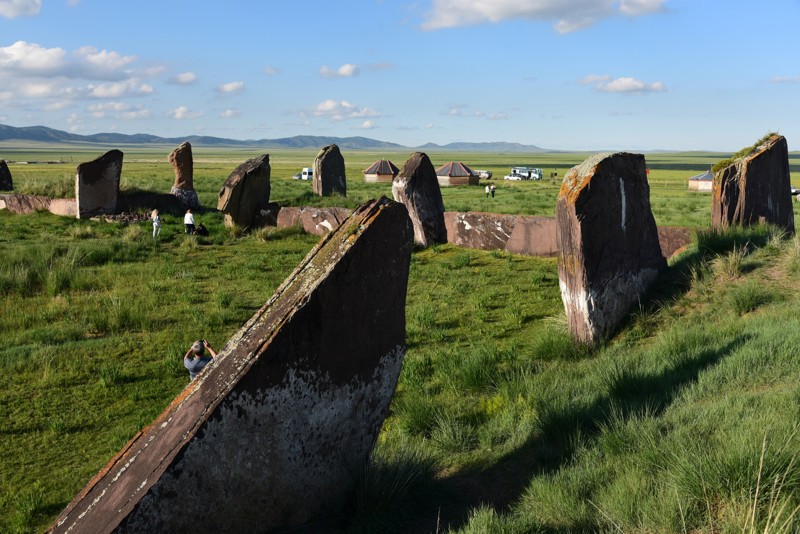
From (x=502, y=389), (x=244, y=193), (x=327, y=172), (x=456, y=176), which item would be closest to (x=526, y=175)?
(x=456, y=176)

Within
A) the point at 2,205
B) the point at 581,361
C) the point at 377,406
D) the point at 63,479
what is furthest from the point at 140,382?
the point at 2,205

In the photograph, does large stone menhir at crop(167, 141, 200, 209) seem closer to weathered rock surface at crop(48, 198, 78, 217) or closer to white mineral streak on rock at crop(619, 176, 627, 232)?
weathered rock surface at crop(48, 198, 78, 217)

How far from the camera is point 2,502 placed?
5750mm

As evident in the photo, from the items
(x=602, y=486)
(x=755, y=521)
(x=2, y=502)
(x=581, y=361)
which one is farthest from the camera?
(x=581, y=361)

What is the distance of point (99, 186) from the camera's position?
21.6m

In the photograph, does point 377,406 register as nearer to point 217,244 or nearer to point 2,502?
point 2,502

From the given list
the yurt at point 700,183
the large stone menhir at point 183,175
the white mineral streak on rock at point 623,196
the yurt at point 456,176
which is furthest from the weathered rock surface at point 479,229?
the yurt at point 700,183

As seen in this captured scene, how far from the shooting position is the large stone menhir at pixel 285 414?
400cm

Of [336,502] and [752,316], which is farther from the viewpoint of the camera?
[752,316]

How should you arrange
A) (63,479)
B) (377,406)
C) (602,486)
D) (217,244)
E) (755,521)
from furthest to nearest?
(217,244) → (63,479) → (377,406) → (602,486) → (755,521)

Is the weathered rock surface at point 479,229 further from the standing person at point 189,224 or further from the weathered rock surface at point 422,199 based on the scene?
the standing person at point 189,224

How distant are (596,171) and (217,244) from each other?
12.1 m

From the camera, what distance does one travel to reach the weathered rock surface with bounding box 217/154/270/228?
1995 cm

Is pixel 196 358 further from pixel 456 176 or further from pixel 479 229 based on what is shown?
pixel 456 176
